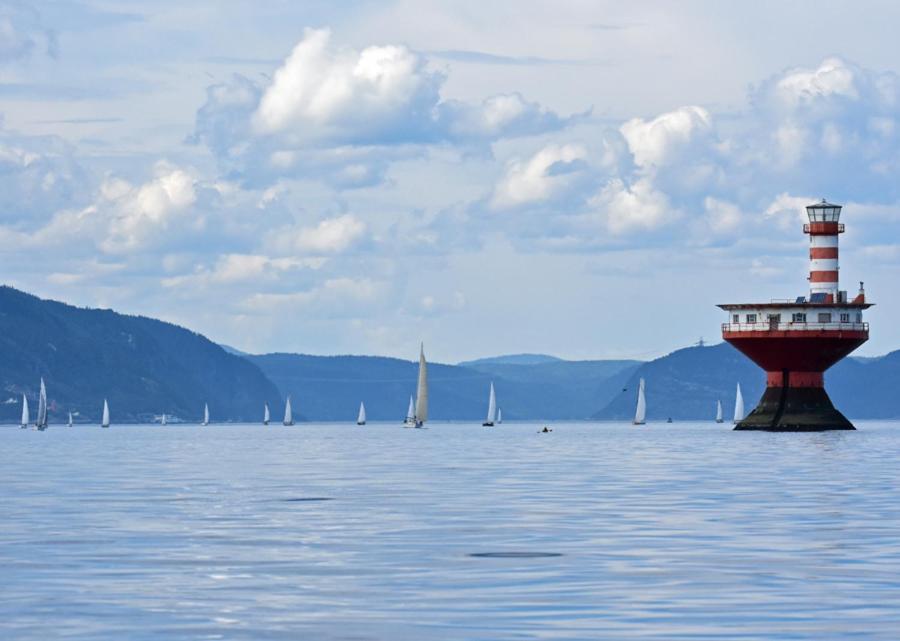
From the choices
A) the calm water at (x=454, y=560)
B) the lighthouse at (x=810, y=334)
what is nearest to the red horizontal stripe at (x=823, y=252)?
the lighthouse at (x=810, y=334)

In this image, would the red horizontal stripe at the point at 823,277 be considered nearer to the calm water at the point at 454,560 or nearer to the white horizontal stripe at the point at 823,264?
the white horizontal stripe at the point at 823,264

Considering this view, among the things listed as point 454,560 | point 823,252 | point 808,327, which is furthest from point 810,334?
point 454,560

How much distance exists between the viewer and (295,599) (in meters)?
30.8

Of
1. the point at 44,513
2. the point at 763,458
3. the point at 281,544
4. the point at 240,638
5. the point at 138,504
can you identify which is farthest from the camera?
the point at 763,458

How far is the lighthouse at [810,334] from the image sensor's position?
6294 inches

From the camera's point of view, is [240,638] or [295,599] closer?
[240,638]

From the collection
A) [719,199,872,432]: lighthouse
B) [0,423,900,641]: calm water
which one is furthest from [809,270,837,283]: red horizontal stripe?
[0,423,900,641]: calm water

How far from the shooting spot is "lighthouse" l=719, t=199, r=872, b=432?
159875mm

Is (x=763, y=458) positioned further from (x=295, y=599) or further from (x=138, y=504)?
(x=295, y=599)

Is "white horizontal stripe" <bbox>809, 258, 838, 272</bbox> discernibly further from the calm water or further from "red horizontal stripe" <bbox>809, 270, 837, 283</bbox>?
the calm water

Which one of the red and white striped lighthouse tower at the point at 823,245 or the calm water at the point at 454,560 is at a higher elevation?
the red and white striped lighthouse tower at the point at 823,245

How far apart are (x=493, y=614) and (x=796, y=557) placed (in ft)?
38.1

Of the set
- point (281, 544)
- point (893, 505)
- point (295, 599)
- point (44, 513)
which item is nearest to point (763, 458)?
point (893, 505)

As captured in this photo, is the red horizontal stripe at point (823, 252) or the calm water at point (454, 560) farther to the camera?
the red horizontal stripe at point (823, 252)
